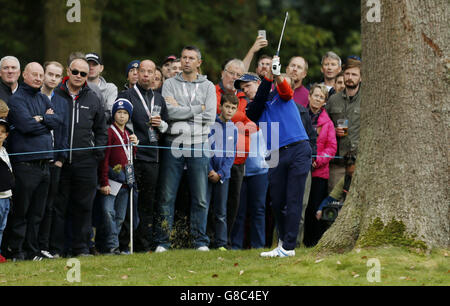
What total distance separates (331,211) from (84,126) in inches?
139

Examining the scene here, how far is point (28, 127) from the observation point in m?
11.2

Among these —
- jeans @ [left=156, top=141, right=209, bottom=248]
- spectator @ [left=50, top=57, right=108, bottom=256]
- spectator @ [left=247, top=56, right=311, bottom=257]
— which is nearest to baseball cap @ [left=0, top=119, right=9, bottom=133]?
spectator @ [left=50, top=57, right=108, bottom=256]

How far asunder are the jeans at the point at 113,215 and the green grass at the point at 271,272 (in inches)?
63.6

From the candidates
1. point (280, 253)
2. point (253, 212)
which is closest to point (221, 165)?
point (253, 212)

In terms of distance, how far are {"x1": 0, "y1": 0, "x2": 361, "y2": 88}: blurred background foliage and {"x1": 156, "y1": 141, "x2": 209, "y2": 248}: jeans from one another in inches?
378

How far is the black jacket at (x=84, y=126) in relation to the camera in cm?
1181

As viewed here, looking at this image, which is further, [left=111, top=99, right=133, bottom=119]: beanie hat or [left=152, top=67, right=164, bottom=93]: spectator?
[left=152, top=67, right=164, bottom=93]: spectator

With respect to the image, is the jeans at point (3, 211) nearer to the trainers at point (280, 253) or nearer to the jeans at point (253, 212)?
the trainers at point (280, 253)

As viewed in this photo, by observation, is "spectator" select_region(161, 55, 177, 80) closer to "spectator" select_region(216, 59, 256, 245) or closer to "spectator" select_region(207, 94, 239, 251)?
"spectator" select_region(216, 59, 256, 245)

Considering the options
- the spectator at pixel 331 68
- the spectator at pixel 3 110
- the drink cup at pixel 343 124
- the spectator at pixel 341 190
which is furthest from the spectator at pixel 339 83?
the spectator at pixel 3 110

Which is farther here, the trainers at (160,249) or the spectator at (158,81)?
the spectator at (158,81)

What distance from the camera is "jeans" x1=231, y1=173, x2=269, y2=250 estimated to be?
524 inches
